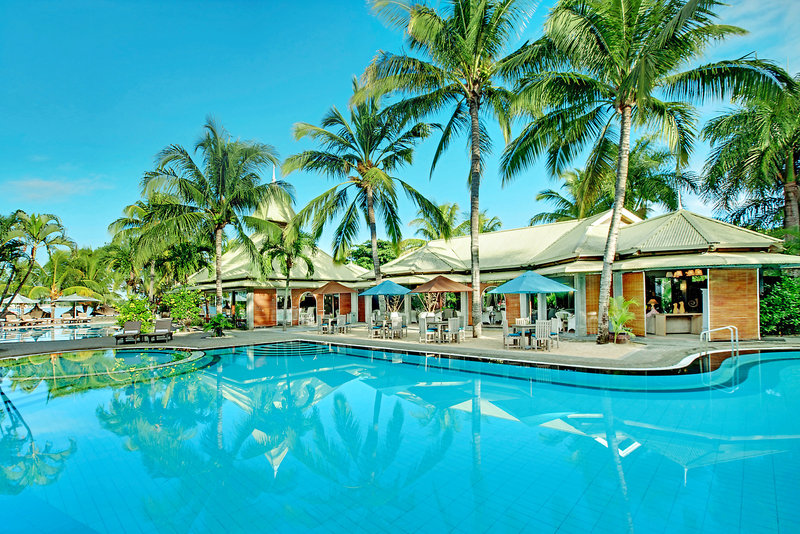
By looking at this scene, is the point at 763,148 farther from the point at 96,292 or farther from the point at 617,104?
the point at 96,292

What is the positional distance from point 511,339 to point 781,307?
1001cm

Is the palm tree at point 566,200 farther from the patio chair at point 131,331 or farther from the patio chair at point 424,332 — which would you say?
the patio chair at point 131,331

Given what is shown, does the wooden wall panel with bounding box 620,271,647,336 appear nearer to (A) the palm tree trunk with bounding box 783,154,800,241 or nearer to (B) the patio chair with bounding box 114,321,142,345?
(A) the palm tree trunk with bounding box 783,154,800,241

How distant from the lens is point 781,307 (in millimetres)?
14453

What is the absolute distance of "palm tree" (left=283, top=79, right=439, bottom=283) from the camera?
1725 centimetres

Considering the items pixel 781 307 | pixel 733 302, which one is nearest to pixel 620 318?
pixel 733 302

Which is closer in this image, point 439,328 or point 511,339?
point 511,339

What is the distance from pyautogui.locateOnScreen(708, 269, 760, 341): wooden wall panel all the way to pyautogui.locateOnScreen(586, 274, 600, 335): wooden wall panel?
11.7 feet

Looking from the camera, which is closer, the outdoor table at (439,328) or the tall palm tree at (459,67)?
the tall palm tree at (459,67)

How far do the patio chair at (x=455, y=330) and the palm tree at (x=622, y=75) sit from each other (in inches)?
185

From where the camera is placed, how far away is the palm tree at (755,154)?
15625mm

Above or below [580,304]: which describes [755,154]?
above

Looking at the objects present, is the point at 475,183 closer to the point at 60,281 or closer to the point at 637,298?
the point at 637,298

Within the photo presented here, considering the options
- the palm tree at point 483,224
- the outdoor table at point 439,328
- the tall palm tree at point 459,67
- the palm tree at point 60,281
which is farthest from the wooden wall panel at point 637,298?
the palm tree at point 60,281
